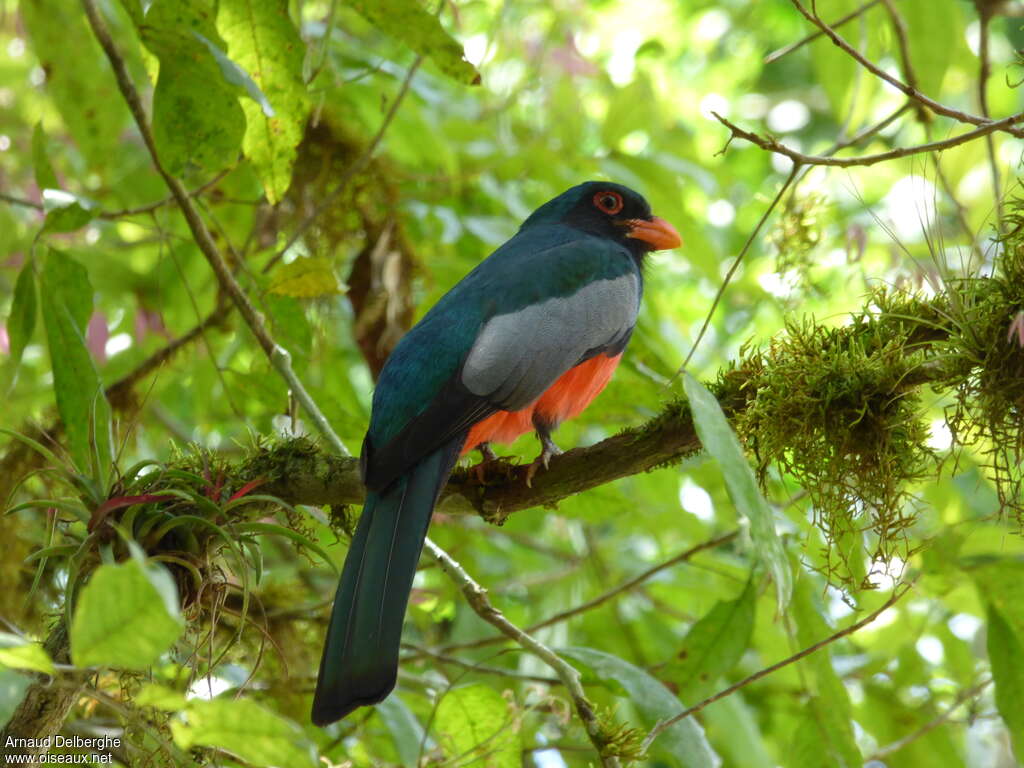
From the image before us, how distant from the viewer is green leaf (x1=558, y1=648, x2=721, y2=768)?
2797 millimetres

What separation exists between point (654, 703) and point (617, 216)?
242 cm

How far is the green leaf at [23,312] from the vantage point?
3.11 metres

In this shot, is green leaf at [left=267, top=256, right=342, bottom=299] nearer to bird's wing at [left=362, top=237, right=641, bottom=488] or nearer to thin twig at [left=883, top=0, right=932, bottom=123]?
bird's wing at [left=362, top=237, right=641, bottom=488]

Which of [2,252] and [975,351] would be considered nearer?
[975,351]

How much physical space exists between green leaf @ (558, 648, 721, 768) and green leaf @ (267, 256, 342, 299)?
1.36 metres

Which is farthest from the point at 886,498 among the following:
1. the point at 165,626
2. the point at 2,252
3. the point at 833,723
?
the point at 2,252

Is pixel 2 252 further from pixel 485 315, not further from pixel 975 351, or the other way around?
A: pixel 975 351

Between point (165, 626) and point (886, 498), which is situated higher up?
point (886, 498)

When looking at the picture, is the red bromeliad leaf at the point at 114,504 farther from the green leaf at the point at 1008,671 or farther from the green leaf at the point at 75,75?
the green leaf at the point at 1008,671

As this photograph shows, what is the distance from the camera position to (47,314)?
2.96 m

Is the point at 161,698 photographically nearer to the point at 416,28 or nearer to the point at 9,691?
the point at 9,691

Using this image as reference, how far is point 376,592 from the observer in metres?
2.82

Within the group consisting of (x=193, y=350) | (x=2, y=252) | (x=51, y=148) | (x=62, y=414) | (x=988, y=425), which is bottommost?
(x=988, y=425)

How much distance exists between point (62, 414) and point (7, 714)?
4.61 feet
